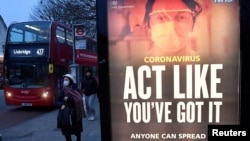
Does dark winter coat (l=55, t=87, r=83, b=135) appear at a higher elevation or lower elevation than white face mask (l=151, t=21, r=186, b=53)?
lower

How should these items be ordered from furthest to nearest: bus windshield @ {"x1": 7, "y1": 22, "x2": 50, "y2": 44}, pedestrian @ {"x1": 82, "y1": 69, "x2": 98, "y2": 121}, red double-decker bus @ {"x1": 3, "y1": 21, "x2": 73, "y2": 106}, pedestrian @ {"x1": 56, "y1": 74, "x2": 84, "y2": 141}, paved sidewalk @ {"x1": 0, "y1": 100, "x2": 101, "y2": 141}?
bus windshield @ {"x1": 7, "y1": 22, "x2": 50, "y2": 44}, red double-decker bus @ {"x1": 3, "y1": 21, "x2": 73, "y2": 106}, pedestrian @ {"x1": 82, "y1": 69, "x2": 98, "y2": 121}, paved sidewalk @ {"x1": 0, "y1": 100, "x2": 101, "y2": 141}, pedestrian @ {"x1": 56, "y1": 74, "x2": 84, "y2": 141}

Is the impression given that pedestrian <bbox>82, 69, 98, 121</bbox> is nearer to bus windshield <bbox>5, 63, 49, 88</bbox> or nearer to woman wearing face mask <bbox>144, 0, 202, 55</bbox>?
bus windshield <bbox>5, 63, 49, 88</bbox>

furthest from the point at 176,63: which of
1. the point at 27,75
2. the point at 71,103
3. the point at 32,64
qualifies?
the point at 27,75

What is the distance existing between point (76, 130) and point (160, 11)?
4.61m

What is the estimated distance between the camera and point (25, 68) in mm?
16062

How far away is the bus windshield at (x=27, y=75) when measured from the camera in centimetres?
1589

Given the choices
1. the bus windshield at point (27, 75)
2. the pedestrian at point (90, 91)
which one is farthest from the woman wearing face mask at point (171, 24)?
the bus windshield at point (27, 75)

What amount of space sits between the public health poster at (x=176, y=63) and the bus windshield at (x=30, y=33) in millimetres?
13422

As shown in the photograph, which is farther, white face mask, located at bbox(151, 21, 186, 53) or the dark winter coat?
the dark winter coat

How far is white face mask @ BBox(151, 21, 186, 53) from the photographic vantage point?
9.18 ft

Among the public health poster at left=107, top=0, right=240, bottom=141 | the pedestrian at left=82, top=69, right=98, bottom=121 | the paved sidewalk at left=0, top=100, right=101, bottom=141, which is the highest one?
the public health poster at left=107, top=0, right=240, bottom=141

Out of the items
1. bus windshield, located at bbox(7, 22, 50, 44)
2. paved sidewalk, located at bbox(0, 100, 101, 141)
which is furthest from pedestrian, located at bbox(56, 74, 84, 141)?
bus windshield, located at bbox(7, 22, 50, 44)

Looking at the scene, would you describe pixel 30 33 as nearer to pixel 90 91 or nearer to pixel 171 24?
pixel 90 91

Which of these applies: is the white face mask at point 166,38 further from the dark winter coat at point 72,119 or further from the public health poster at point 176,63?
the dark winter coat at point 72,119
